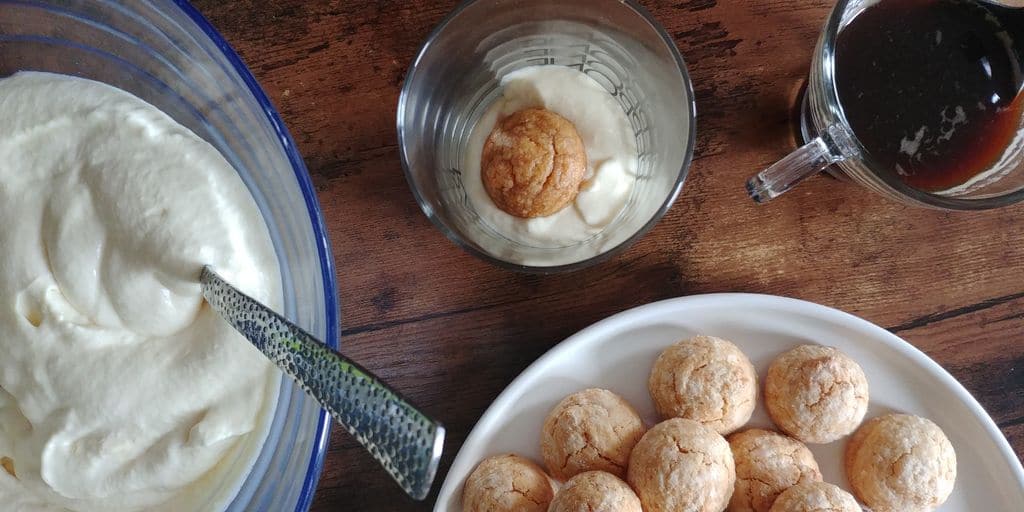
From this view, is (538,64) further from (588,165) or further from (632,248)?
(632,248)

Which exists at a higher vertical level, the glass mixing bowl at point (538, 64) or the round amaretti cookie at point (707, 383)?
the glass mixing bowl at point (538, 64)

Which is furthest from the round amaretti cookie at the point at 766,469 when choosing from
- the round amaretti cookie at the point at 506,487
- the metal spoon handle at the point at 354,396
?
the metal spoon handle at the point at 354,396

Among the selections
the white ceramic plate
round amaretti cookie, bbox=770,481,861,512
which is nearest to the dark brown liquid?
the white ceramic plate

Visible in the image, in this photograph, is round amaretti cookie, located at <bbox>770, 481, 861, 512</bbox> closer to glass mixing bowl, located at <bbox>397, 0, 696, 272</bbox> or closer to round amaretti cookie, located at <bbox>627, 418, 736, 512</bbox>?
round amaretti cookie, located at <bbox>627, 418, 736, 512</bbox>

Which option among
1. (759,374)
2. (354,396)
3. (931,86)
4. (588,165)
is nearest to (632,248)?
(588,165)

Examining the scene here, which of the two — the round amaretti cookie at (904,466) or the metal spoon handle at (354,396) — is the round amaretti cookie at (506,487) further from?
the round amaretti cookie at (904,466)

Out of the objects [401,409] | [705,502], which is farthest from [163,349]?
[705,502]

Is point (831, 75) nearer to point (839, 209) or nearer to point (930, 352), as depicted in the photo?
point (839, 209)
